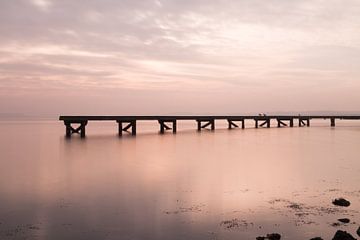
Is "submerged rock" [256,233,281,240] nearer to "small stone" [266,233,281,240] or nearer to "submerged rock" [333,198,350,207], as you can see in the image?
"small stone" [266,233,281,240]

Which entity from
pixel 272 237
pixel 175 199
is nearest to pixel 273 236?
pixel 272 237

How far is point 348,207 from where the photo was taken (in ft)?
35.8

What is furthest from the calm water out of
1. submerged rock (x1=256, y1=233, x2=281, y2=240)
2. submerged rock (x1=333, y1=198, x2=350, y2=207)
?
submerged rock (x1=256, y1=233, x2=281, y2=240)

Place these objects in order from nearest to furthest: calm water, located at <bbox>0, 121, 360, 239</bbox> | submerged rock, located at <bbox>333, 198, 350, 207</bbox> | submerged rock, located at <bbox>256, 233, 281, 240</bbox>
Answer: submerged rock, located at <bbox>256, 233, 281, 240</bbox>
calm water, located at <bbox>0, 121, 360, 239</bbox>
submerged rock, located at <bbox>333, 198, 350, 207</bbox>

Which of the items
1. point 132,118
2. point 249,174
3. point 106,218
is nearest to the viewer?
point 106,218

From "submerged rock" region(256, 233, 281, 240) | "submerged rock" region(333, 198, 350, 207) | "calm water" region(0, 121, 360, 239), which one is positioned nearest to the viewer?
"submerged rock" region(256, 233, 281, 240)

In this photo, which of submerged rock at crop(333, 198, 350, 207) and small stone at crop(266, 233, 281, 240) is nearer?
small stone at crop(266, 233, 281, 240)

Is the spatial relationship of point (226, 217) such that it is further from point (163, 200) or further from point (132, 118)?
point (132, 118)

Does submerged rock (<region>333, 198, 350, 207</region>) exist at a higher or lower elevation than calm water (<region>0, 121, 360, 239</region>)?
higher

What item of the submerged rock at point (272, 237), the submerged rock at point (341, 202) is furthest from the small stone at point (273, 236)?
the submerged rock at point (341, 202)

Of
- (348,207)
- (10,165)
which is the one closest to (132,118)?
(10,165)

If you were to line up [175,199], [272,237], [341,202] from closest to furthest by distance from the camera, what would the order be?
[272,237], [341,202], [175,199]

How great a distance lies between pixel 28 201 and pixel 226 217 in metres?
5.96

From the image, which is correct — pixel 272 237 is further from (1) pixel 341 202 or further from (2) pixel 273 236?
(1) pixel 341 202
